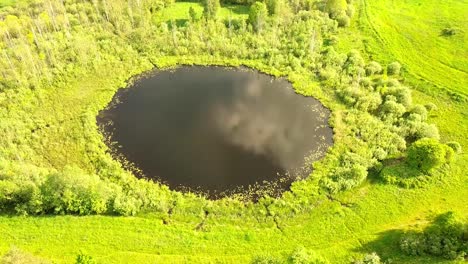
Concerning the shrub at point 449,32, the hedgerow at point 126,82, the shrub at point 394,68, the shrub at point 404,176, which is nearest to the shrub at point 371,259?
the hedgerow at point 126,82

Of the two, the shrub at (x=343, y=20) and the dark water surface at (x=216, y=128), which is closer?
the dark water surface at (x=216, y=128)

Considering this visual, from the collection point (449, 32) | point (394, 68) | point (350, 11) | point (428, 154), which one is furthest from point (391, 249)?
point (350, 11)

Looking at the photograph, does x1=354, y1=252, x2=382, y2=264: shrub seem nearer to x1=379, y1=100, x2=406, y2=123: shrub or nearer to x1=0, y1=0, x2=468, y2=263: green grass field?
x1=0, y1=0, x2=468, y2=263: green grass field

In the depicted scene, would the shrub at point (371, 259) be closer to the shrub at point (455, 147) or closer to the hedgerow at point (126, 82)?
the hedgerow at point (126, 82)

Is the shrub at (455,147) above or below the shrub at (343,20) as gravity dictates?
below

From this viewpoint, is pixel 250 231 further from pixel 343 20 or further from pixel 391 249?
pixel 343 20

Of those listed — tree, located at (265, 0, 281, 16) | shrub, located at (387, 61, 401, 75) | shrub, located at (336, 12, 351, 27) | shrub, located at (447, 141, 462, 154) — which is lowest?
shrub, located at (447, 141, 462, 154)

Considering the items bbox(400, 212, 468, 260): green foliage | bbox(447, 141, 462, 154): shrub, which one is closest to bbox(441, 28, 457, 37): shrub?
bbox(447, 141, 462, 154): shrub
